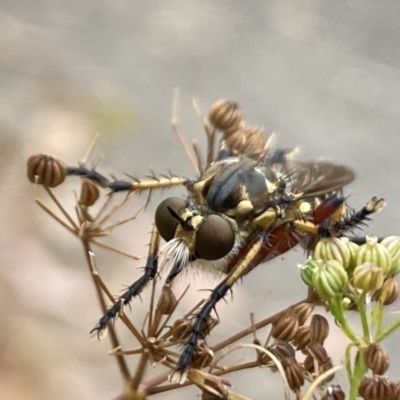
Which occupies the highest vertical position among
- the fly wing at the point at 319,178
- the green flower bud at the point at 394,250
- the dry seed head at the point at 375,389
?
the fly wing at the point at 319,178

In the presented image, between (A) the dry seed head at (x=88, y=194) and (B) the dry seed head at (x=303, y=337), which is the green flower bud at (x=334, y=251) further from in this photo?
(A) the dry seed head at (x=88, y=194)

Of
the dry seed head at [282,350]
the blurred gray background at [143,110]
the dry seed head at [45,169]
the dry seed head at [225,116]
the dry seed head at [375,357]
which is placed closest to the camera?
the dry seed head at [375,357]

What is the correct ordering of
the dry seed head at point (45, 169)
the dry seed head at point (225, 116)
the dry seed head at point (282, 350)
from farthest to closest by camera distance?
the dry seed head at point (225, 116), the dry seed head at point (45, 169), the dry seed head at point (282, 350)

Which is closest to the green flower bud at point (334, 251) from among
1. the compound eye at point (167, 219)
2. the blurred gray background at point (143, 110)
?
the compound eye at point (167, 219)

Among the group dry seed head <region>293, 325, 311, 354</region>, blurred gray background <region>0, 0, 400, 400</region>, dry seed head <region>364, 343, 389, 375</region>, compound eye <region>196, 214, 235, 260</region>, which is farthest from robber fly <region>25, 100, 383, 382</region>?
blurred gray background <region>0, 0, 400, 400</region>

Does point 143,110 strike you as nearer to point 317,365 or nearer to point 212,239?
point 212,239

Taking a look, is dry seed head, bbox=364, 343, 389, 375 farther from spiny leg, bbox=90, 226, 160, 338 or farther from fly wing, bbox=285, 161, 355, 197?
fly wing, bbox=285, 161, 355, 197

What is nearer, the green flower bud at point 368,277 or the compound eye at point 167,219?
the green flower bud at point 368,277

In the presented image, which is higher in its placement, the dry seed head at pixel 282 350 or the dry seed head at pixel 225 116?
the dry seed head at pixel 225 116
